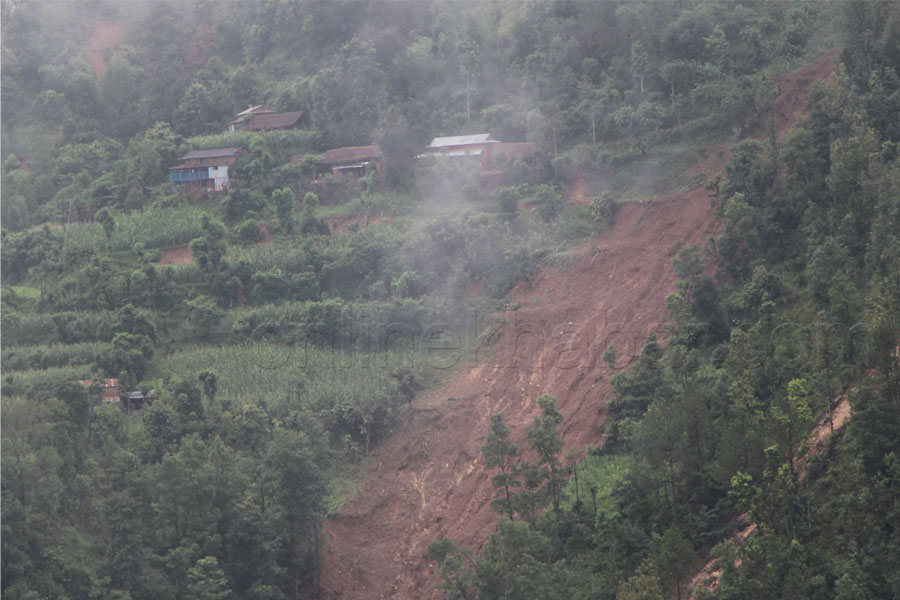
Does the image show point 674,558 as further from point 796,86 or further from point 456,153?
point 456,153

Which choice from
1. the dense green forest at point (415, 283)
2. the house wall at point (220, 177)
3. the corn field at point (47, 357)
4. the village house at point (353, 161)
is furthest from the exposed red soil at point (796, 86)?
the corn field at point (47, 357)

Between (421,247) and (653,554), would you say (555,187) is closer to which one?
(421,247)

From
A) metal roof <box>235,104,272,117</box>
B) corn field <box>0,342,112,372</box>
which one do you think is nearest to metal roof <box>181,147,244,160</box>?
metal roof <box>235,104,272,117</box>

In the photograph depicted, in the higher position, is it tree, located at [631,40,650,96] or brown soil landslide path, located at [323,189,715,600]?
tree, located at [631,40,650,96]

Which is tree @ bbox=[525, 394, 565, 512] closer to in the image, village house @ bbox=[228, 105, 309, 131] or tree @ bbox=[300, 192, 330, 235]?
tree @ bbox=[300, 192, 330, 235]

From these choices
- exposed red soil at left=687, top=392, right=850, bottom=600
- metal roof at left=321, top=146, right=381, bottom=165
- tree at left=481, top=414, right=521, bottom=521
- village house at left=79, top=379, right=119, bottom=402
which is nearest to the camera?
exposed red soil at left=687, top=392, right=850, bottom=600

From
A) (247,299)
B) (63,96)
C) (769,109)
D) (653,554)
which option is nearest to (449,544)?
(653,554)

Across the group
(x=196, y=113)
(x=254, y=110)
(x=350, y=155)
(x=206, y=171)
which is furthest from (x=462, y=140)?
(x=196, y=113)
